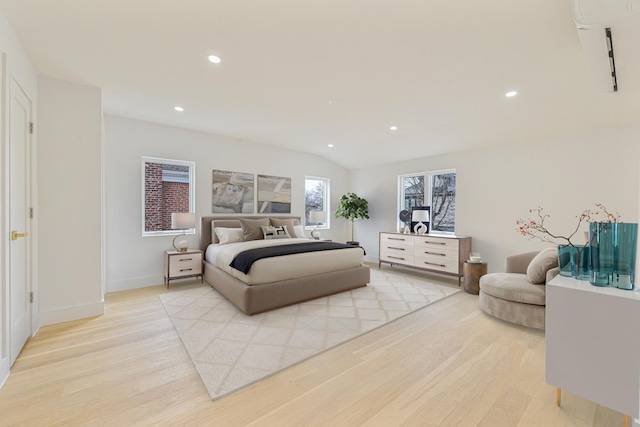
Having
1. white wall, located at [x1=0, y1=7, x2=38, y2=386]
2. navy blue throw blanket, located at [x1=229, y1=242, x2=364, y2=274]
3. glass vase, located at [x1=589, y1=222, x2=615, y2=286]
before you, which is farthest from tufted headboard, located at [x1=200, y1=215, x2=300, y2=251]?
glass vase, located at [x1=589, y1=222, x2=615, y2=286]

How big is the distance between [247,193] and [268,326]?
3.20 m

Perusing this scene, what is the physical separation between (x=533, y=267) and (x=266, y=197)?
4.53 metres

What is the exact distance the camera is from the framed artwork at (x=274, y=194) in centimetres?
564

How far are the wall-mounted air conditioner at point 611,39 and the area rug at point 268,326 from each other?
2.78m

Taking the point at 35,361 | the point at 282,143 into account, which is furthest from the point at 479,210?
the point at 35,361

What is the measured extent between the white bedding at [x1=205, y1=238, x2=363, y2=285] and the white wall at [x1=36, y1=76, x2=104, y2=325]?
4.71ft

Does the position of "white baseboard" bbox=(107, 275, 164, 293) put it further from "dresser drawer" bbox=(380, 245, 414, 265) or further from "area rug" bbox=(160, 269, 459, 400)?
"dresser drawer" bbox=(380, 245, 414, 265)

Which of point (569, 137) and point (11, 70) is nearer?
point (11, 70)

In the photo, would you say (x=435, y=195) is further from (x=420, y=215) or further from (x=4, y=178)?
(x=4, y=178)

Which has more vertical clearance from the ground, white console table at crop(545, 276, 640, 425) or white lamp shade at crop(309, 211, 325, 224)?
white lamp shade at crop(309, 211, 325, 224)

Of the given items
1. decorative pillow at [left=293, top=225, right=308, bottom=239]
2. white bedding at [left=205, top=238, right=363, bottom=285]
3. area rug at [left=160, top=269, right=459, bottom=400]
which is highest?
decorative pillow at [left=293, top=225, right=308, bottom=239]

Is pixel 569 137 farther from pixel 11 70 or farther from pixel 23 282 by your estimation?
pixel 23 282

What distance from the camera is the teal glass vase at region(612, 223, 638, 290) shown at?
5.03 feet

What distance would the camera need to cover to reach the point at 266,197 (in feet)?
18.7
